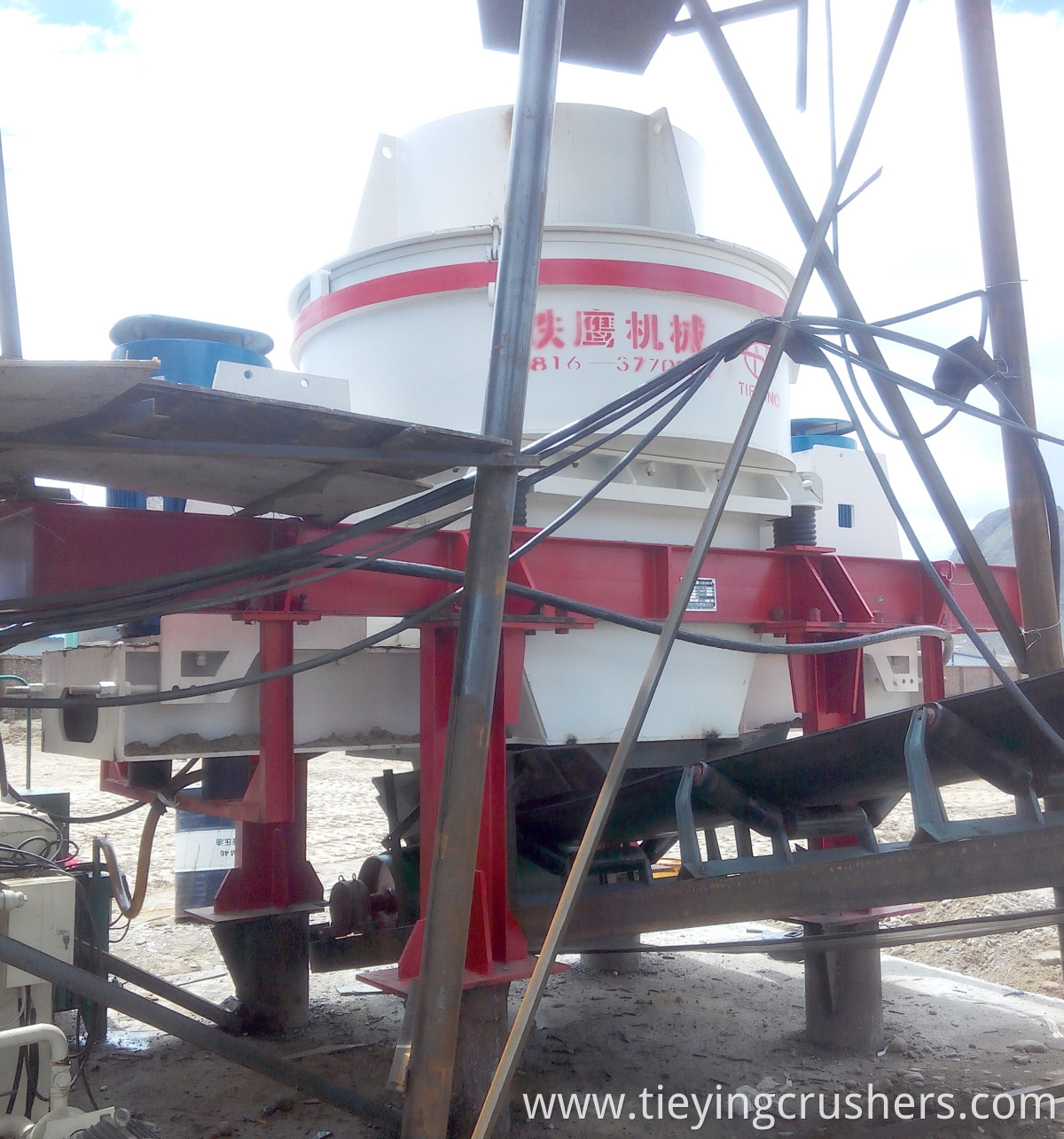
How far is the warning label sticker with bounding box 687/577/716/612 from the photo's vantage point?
15.2ft

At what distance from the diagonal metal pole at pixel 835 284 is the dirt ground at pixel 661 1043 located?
2575 millimetres

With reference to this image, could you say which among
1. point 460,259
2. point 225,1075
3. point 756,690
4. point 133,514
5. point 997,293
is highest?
point 460,259

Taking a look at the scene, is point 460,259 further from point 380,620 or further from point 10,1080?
point 10,1080

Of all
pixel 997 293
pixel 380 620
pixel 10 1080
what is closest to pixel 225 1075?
pixel 10 1080

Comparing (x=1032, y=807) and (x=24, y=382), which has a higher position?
(x=24, y=382)

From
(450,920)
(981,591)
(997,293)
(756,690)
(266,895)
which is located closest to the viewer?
(450,920)

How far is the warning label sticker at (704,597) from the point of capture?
4.64m

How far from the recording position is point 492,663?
107 inches

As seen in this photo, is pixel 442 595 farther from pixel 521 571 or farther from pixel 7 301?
pixel 7 301

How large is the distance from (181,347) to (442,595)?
1.44 m

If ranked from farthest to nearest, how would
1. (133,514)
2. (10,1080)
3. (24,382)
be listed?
(133,514)
(10,1080)
(24,382)

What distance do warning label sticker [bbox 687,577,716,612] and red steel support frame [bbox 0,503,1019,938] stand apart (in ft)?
0.13

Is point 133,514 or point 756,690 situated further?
point 756,690

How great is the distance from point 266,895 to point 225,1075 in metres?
0.82
